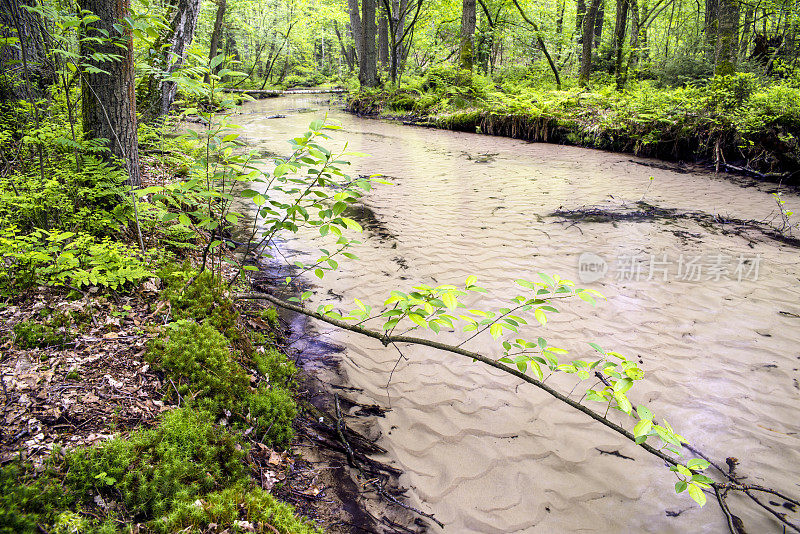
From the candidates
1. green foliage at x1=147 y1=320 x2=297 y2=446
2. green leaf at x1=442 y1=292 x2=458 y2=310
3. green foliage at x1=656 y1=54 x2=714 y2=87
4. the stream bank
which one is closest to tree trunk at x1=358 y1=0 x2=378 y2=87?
the stream bank

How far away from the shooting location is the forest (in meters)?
2.09

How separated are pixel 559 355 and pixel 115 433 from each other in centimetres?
337

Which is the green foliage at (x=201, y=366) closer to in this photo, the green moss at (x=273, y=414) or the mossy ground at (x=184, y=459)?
the mossy ground at (x=184, y=459)

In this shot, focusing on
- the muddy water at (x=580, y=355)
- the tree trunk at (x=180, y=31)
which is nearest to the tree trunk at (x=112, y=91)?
the muddy water at (x=580, y=355)

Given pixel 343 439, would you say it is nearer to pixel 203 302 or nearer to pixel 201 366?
pixel 201 366

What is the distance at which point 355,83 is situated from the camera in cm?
2631

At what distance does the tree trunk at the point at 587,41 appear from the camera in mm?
15273

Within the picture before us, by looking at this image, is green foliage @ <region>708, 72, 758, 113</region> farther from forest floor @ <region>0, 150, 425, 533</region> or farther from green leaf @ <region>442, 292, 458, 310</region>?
forest floor @ <region>0, 150, 425, 533</region>

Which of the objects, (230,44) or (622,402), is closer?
(622,402)

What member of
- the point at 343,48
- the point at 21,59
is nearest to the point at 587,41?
the point at 21,59

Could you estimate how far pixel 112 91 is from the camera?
3887mm

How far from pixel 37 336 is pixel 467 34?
18.2m

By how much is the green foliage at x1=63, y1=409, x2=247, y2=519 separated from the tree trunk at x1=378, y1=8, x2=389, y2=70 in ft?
83.4

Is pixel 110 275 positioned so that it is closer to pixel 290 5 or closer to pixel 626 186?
pixel 626 186
